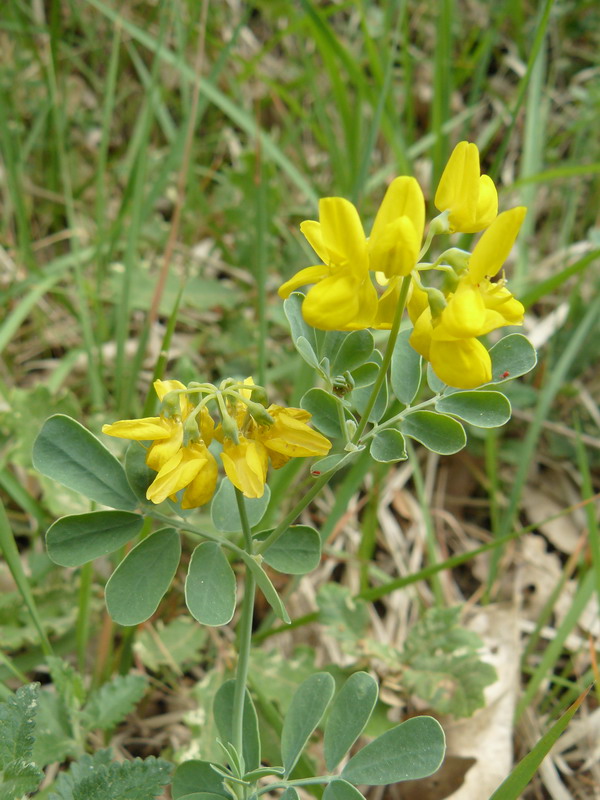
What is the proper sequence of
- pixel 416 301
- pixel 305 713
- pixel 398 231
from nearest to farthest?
pixel 398 231
pixel 416 301
pixel 305 713

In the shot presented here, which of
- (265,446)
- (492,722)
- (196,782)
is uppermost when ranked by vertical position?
(265,446)

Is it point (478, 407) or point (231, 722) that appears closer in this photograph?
point (478, 407)

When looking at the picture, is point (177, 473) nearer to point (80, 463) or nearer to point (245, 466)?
point (245, 466)

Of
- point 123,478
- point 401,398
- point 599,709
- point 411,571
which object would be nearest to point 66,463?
point 123,478

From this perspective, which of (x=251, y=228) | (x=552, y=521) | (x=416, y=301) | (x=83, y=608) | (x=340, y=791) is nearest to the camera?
(x=416, y=301)

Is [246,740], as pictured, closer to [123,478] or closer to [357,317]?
[123,478]

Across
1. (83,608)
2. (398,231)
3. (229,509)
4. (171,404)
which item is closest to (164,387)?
(171,404)

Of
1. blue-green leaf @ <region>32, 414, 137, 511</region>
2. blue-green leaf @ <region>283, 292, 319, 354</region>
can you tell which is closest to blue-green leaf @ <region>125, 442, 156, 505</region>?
blue-green leaf @ <region>32, 414, 137, 511</region>

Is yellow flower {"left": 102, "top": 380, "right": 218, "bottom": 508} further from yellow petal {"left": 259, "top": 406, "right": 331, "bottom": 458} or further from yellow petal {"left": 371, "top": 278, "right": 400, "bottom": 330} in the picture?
yellow petal {"left": 371, "top": 278, "right": 400, "bottom": 330}
